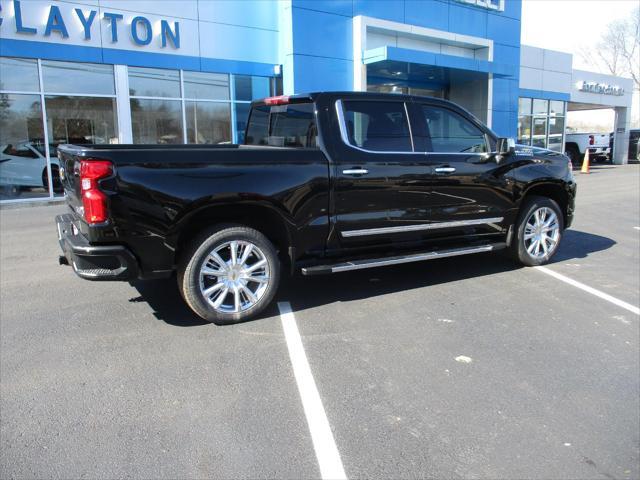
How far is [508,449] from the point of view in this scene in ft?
9.21

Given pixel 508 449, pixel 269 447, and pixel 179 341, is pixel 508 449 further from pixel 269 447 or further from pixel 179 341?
pixel 179 341

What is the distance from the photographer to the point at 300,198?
4594 millimetres

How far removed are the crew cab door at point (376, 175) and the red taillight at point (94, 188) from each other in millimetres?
1909

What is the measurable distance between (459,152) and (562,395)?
2.87m

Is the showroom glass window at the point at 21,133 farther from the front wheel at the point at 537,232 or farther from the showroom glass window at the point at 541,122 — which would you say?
the showroom glass window at the point at 541,122

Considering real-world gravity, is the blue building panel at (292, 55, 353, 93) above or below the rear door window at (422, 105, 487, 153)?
above

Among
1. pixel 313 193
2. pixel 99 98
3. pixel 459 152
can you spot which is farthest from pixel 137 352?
pixel 99 98


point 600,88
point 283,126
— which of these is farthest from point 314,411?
point 600,88

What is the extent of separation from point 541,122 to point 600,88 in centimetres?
633

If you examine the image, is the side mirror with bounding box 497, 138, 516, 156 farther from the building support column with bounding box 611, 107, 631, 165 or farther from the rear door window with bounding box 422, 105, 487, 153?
the building support column with bounding box 611, 107, 631, 165

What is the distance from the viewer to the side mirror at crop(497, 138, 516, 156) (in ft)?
18.6

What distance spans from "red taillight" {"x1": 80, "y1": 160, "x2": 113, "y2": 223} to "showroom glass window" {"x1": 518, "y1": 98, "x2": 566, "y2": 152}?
23055 millimetres

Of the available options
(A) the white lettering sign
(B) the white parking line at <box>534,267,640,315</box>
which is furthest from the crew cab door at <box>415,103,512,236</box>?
(A) the white lettering sign

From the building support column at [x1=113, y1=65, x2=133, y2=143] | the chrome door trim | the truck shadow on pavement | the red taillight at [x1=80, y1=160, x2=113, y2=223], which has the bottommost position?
the truck shadow on pavement
